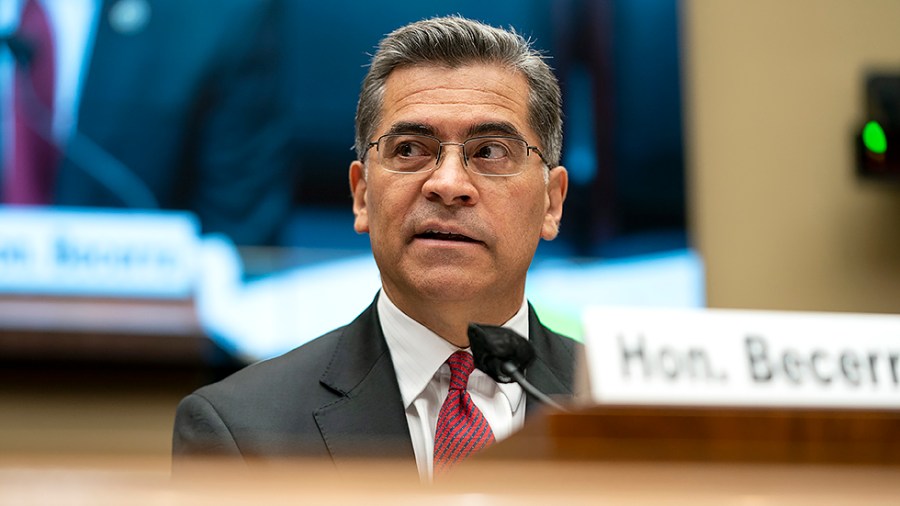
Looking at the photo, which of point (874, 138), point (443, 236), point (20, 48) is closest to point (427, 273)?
point (443, 236)

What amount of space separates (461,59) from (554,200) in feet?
1.03

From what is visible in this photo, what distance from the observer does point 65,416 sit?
11.0 feet

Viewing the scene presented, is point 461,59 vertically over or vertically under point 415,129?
over

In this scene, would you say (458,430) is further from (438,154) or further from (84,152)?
(84,152)

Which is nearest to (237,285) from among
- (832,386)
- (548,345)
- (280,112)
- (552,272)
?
(280,112)

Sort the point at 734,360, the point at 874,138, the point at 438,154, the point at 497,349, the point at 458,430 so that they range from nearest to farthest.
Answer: the point at 734,360 < the point at 497,349 < the point at 458,430 < the point at 438,154 < the point at 874,138

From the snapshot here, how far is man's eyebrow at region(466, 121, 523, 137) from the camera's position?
166 cm

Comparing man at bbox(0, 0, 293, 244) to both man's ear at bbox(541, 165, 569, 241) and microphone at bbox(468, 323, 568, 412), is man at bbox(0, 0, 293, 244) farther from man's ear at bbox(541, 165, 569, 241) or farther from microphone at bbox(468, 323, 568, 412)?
microphone at bbox(468, 323, 568, 412)

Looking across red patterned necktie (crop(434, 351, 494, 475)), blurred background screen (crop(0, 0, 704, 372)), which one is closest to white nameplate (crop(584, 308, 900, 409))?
red patterned necktie (crop(434, 351, 494, 475))

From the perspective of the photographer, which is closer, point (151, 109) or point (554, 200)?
point (554, 200)

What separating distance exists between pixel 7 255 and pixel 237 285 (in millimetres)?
692

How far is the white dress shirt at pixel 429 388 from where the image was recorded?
1.51m

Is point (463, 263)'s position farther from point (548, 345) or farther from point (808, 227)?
point (808, 227)

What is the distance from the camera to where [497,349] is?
121cm
